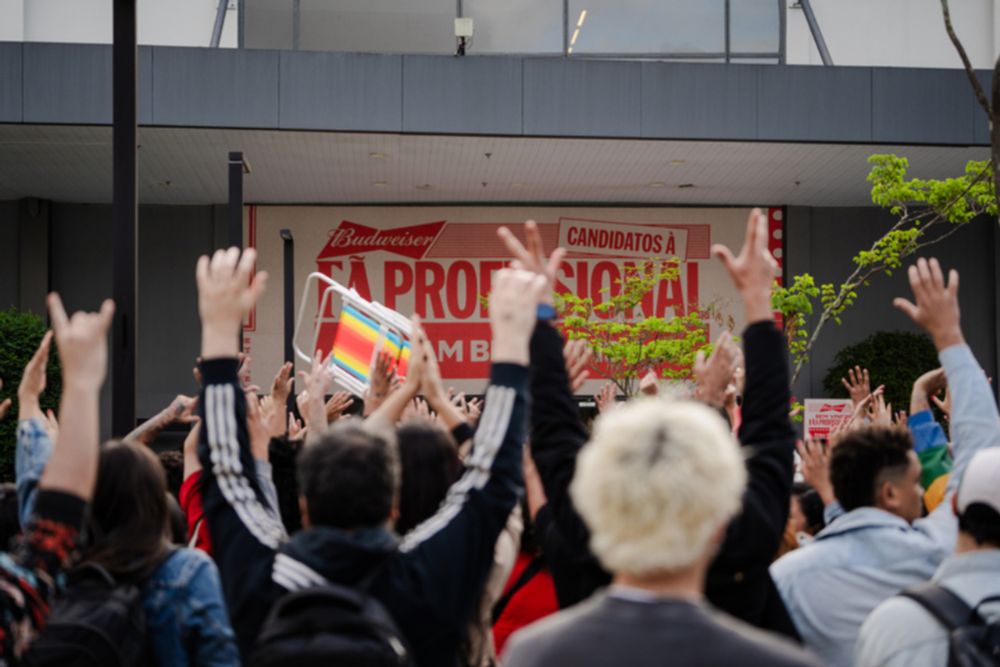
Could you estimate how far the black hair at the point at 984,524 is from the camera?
3.40m

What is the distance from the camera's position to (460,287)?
89.7 ft

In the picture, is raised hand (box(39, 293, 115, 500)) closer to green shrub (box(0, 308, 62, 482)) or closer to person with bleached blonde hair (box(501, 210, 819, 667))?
person with bleached blonde hair (box(501, 210, 819, 667))

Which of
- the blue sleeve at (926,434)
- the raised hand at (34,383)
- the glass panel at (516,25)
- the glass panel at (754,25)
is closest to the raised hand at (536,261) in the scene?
the raised hand at (34,383)

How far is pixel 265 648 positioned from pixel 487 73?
18482 mm

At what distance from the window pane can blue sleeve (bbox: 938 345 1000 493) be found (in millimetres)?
20022

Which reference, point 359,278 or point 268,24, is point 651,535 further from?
point 359,278

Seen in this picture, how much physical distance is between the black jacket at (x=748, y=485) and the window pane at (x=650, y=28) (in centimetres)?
2069

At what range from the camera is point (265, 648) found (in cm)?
270

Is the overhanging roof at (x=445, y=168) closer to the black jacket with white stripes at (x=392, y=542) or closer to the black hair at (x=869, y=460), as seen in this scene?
the black hair at (x=869, y=460)

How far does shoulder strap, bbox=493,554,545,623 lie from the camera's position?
445cm

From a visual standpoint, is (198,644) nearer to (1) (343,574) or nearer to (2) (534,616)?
(1) (343,574)

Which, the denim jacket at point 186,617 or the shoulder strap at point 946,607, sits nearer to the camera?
the denim jacket at point 186,617

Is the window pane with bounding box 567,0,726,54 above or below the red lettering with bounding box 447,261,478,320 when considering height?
above

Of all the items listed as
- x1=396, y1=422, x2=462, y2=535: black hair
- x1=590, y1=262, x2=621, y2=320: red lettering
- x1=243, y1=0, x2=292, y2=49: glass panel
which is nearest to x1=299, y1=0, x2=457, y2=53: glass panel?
x1=243, y1=0, x2=292, y2=49: glass panel
